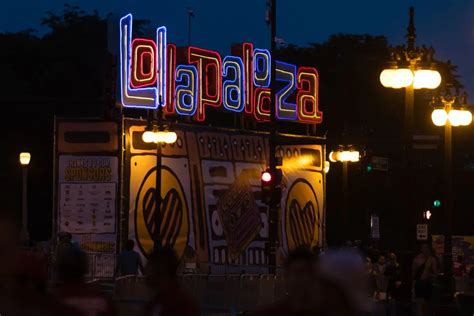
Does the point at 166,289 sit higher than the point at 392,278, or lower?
higher

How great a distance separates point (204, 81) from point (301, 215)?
26.6 feet

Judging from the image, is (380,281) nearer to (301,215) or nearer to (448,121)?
(448,121)

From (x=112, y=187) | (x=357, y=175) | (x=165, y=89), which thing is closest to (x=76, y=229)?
(x=112, y=187)

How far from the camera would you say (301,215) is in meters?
49.0

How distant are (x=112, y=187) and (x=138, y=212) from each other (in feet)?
4.35

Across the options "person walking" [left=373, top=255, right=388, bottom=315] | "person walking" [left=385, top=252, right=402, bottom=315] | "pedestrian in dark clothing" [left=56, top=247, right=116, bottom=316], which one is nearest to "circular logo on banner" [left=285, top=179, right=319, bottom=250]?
"person walking" [left=373, top=255, right=388, bottom=315]

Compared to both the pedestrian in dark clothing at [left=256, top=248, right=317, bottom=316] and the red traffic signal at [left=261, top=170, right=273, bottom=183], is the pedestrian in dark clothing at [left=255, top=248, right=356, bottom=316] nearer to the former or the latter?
the pedestrian in dark clothing at [left=256, top=248, right=317, bottom=316]

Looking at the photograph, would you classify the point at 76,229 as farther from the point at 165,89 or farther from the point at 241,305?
the point at 241,305

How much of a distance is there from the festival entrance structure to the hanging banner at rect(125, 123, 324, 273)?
0.04 metres

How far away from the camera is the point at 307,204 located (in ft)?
163

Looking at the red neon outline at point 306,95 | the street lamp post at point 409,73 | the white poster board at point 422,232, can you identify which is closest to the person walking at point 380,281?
the white poster board at point 422,232

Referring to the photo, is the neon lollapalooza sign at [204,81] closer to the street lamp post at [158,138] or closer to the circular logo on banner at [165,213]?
the street lamp post at [158,138]

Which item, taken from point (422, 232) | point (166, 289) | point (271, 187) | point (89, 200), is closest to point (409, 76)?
point (422, 232)

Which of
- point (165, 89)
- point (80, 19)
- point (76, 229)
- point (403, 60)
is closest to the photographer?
point (403, 60)
